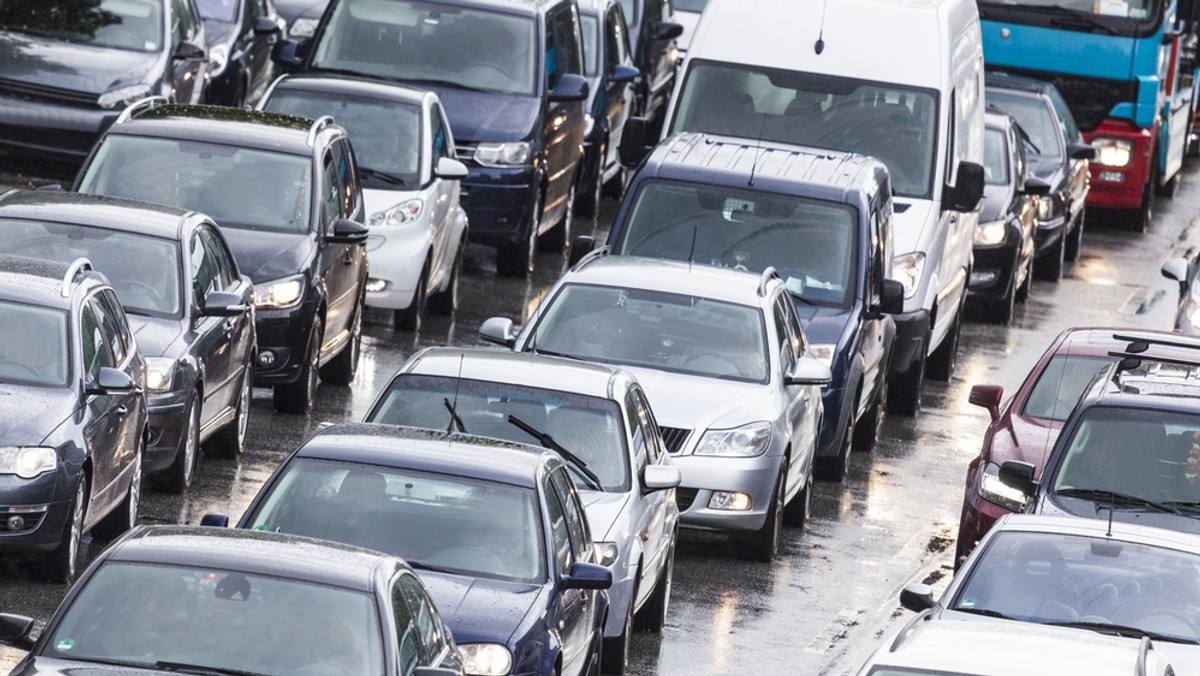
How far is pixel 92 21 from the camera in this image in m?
24.7

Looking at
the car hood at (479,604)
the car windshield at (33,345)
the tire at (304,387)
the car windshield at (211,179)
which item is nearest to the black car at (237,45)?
the car windshield at (211,179)

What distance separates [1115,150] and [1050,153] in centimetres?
343

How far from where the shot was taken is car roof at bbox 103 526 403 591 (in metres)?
9.38

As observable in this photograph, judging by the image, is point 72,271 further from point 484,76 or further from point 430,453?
point 484,76

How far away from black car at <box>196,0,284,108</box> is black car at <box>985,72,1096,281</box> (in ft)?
24.4

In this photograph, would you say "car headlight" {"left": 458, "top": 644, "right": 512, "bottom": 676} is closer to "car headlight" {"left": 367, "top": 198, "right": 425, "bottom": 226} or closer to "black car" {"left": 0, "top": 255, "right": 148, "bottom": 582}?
"black car" {"left": 0, "top": 255, "right": 148, "bottom": 582}

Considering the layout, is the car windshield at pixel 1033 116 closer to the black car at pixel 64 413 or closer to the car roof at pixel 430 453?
the black car at pixel 64 413

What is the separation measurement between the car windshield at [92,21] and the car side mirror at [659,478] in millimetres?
11661

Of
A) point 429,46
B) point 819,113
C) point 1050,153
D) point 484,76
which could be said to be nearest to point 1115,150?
point 1050,153

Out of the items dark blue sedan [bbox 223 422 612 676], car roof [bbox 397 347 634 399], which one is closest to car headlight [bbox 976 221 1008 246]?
car roof [bbox 397 347 634 399]

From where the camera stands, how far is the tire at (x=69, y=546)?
1370cm

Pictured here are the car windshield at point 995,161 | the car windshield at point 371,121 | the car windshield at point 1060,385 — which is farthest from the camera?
the car windshield at point 995,161

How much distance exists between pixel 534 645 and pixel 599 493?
283 cm

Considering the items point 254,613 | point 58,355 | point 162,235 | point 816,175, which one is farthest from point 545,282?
point 254,613
